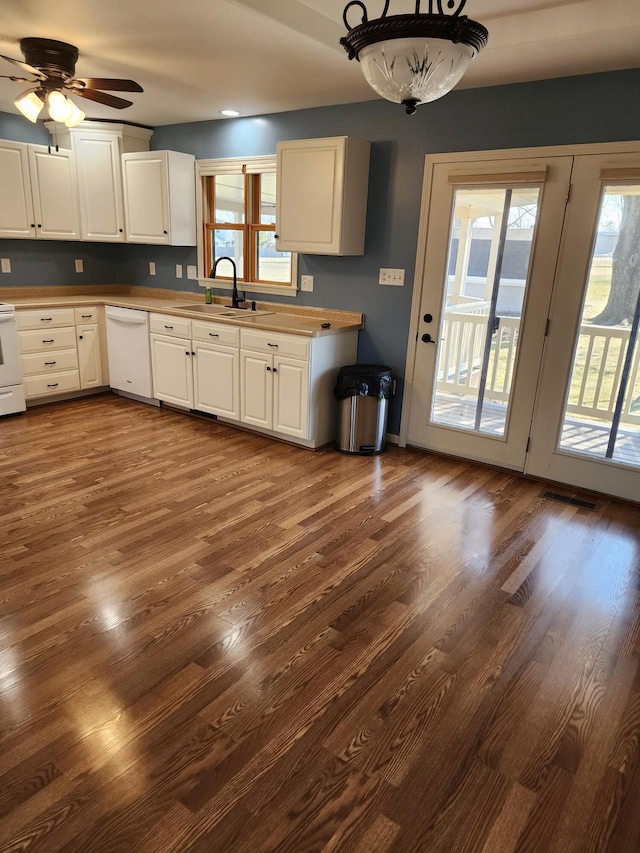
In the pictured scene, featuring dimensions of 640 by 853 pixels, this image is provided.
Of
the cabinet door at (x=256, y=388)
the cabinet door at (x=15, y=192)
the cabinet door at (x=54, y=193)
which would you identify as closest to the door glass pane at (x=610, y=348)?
the cabinet door at (x=256, y=388)

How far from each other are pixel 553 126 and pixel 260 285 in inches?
101

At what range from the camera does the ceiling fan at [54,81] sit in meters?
3.19

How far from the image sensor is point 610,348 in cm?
342

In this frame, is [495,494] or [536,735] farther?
[495,494]

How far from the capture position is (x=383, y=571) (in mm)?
2695

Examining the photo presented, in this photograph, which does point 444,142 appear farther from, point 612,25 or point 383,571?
point 383,571

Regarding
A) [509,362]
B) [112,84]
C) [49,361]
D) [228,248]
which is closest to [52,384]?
[49,361]

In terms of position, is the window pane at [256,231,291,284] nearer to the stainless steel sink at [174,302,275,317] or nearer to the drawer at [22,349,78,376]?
the stainless steel sink at [174,302,275,317]

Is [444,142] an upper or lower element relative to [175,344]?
upper

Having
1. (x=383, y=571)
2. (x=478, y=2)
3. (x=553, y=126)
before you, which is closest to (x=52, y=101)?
(x=478, y=2)

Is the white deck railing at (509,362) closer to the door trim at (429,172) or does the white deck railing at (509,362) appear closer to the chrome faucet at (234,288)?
the door trim at (429,172)

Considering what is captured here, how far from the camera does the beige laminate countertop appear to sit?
4.24m

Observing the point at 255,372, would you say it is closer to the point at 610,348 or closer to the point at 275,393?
the point at 275,393

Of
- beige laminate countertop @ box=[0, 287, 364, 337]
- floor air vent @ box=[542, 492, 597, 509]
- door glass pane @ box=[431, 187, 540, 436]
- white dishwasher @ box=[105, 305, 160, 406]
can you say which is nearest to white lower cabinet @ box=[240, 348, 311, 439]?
beige laminate countertop @ box=[0, 287, 364, 337]
